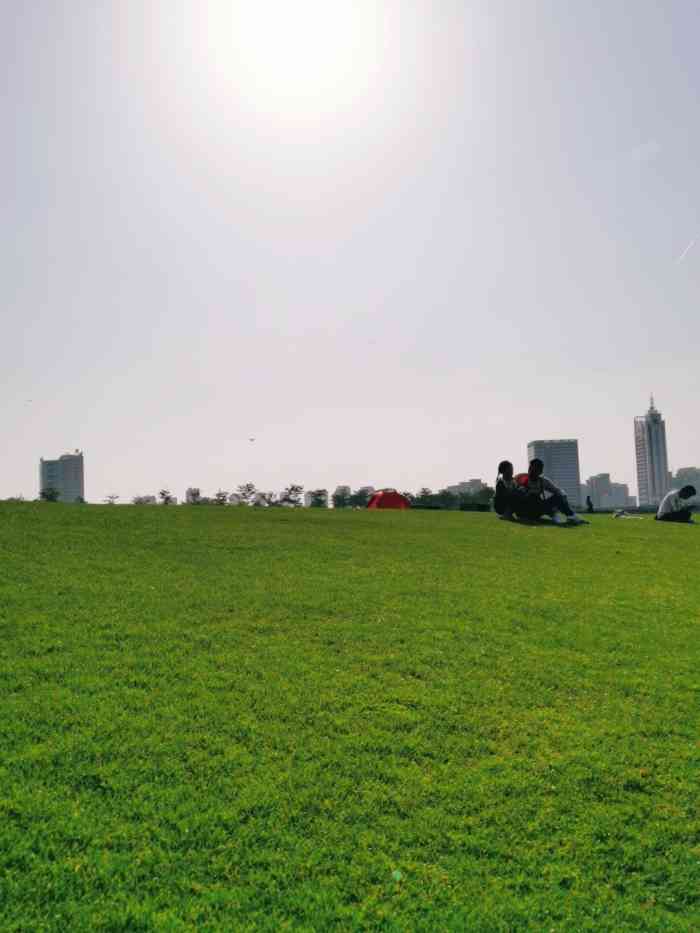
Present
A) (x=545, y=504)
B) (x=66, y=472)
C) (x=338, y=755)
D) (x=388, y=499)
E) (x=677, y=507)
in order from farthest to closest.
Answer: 1. (x=66, y=472)
2. (x=388, y=499)
3. (x=677, y=507)
4. (x=545, y=504)
5. (x=338, y=755)

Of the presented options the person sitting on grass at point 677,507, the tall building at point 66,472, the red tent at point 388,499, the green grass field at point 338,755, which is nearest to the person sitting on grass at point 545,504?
the person sitting on grass at point 677,507

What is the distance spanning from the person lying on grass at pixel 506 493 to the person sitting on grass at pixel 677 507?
6452 mm

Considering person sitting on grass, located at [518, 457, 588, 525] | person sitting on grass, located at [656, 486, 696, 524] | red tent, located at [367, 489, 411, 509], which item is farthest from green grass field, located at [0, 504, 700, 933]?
red tent, located at [367, 489, 411, 509]

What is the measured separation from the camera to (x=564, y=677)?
780 centimetres

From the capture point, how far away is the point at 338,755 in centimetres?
573

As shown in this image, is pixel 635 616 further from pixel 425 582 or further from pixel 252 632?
pixel 252 632

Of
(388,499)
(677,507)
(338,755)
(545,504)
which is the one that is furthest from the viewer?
(388,499)

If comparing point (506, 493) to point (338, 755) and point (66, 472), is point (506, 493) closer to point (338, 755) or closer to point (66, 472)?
point (338, 755)

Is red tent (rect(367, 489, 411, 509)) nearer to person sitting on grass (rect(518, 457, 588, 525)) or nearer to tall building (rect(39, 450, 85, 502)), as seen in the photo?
person sitting on grass (rect(518, 457, 588, 525))

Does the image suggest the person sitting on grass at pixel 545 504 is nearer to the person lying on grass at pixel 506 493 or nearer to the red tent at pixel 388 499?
the person lying on grass at pixel 506 493

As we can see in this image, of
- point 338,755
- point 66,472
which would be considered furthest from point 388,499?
point 66,472

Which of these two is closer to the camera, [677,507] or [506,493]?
[506,493]

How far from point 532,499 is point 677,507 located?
7.00 meters

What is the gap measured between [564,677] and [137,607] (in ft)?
18.5
